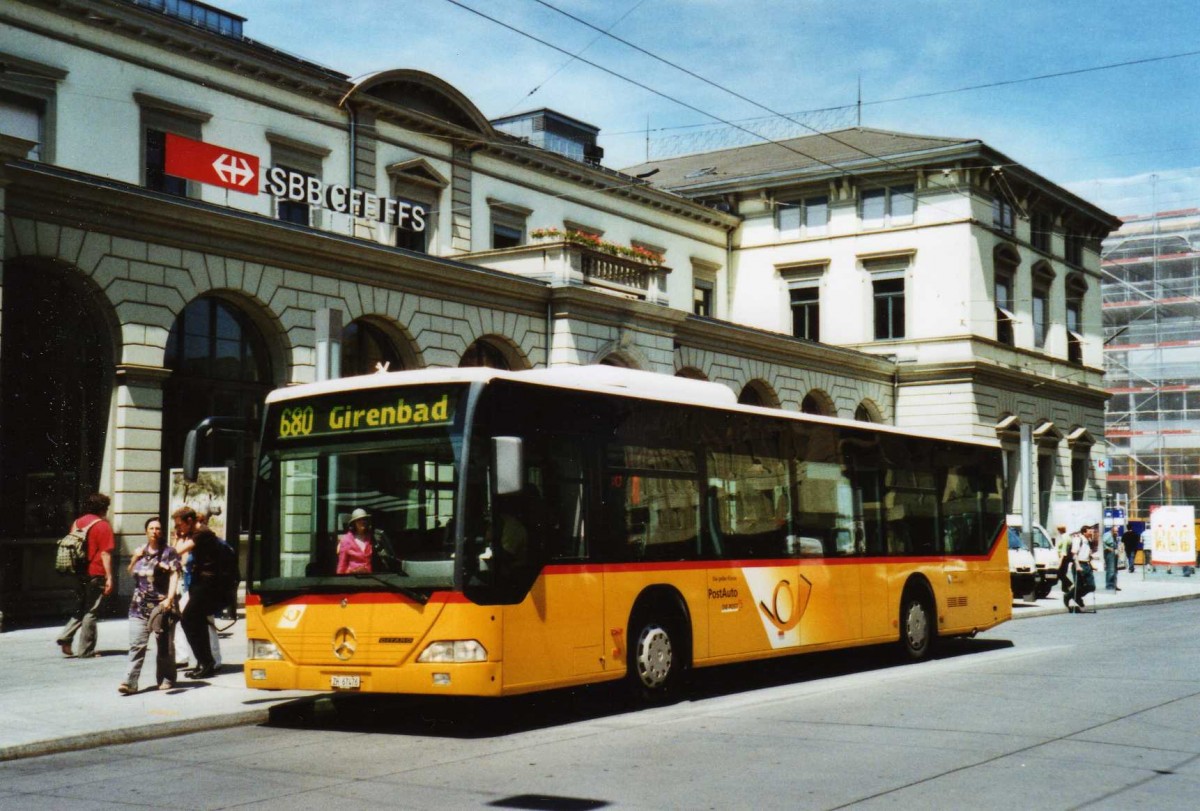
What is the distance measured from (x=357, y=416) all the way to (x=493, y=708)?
3.26m

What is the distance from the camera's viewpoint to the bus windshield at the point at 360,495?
1092 centimetres

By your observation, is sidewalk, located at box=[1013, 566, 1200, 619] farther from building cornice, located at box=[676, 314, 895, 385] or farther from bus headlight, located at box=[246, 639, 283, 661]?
bus headlight, located at box=[246, 639, 283, 661]

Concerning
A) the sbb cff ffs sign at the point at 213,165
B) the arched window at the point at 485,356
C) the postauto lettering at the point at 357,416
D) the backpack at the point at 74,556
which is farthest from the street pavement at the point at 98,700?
the arched window at the point at 485,356

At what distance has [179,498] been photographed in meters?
18.6

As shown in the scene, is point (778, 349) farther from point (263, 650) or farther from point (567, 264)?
point (263, 650)

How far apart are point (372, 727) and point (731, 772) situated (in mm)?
4119

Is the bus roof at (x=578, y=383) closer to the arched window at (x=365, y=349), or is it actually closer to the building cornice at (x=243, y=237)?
the building cornice at (x=243, y=237)

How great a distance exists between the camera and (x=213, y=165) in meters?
24.4

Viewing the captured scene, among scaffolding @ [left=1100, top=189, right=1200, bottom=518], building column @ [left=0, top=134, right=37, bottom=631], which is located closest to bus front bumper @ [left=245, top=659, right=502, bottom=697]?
building column @ [left=0, top=134, right=37, bottom=631]

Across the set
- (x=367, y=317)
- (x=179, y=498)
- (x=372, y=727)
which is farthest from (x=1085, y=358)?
(x=372, y=727)

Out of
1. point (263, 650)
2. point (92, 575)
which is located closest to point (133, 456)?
point (92, 575)

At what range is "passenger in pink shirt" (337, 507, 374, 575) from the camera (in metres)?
11.1

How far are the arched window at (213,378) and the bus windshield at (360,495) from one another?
11507 millimetres

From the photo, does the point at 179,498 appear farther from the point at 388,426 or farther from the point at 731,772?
the point at 731,772
